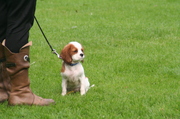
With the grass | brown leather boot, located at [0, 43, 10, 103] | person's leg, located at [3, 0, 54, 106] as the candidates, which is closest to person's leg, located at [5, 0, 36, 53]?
person's leg, located at [3, 0, 54, 106]

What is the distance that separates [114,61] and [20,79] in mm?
2800

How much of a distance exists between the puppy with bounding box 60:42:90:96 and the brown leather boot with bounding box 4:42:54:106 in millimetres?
664

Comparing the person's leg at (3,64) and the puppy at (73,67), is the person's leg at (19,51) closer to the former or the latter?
the person's leg at (3,64)

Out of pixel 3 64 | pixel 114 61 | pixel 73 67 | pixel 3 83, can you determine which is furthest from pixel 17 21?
pixel 114 61

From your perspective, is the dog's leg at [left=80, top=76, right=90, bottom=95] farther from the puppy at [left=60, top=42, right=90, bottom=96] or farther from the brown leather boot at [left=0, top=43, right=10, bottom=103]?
the brown leather boot at [left=0, top=43, right=10, bottom=103]

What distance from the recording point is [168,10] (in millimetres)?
12922

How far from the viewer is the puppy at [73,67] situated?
17.5 feet

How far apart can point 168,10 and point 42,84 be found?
25.9 feet

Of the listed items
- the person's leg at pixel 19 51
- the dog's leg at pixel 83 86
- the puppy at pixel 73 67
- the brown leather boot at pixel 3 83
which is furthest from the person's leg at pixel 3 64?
the dog's leg at pixel 83 86

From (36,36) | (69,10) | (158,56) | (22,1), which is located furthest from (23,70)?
(69,10)

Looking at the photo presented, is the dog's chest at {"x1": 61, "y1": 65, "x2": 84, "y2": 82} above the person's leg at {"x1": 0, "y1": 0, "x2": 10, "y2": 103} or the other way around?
the other way around

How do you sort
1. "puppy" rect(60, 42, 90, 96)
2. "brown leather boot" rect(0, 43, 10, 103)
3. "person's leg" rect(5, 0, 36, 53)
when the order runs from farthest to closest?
"puppy" rect(60, 42, 90, 96), "brown leather boot" rect(0, 43, 10, 103), "person's leg" rect(5, 0, 36, 53)

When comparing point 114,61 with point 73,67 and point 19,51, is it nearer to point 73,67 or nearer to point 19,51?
point 73,67

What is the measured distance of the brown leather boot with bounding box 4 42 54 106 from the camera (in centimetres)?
468
